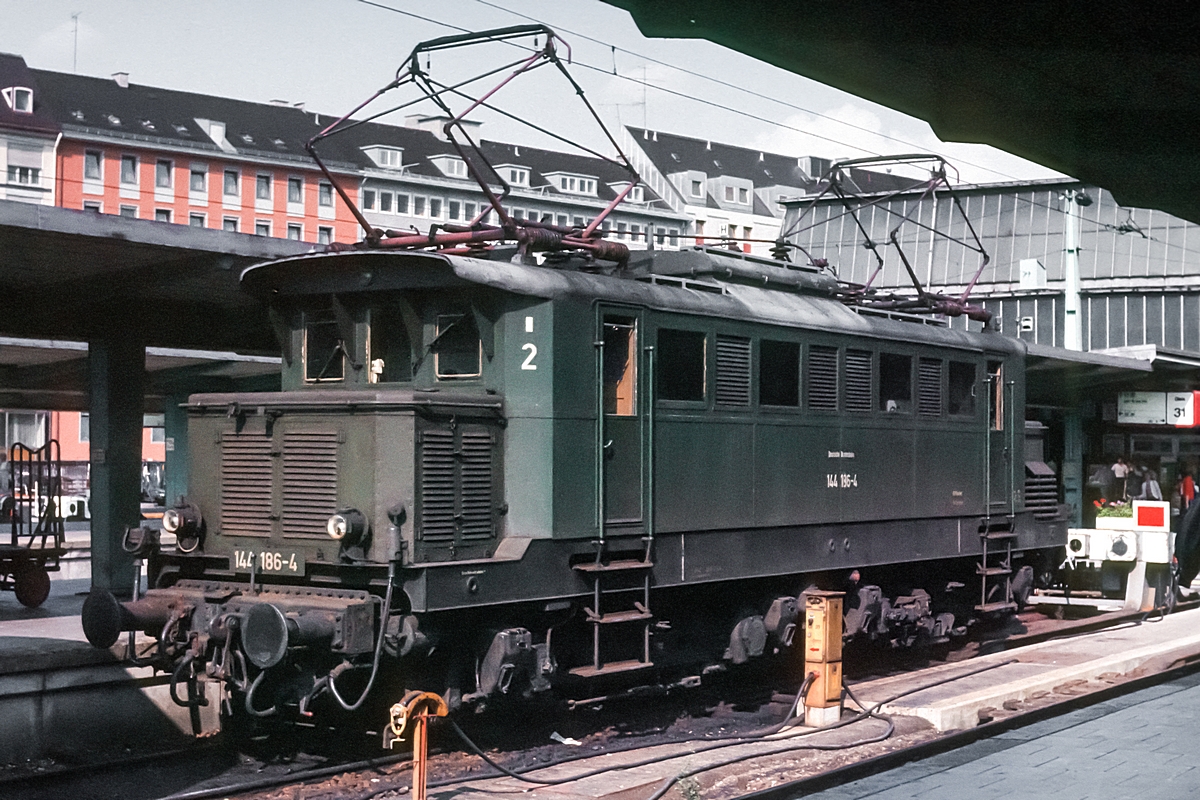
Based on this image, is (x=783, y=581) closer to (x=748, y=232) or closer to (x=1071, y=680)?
(x=1071, y=680)

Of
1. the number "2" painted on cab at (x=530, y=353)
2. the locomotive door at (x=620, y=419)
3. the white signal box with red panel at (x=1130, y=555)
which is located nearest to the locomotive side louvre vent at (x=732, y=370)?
the locomotive door at (x=620, y=419)

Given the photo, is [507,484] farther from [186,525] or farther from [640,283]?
[186,525]

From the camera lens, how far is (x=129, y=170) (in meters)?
72.4

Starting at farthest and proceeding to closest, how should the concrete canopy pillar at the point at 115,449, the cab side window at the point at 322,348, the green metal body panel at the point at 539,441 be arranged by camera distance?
the concrete canopy pillar at the point at 115,449, the cab side window at the point at 322,348, the green metal body panel at the point at 539,441

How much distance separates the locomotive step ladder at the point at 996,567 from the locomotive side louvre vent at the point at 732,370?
16.6ft

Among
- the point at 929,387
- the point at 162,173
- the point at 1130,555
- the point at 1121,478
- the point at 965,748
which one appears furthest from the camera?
the point at 162,173

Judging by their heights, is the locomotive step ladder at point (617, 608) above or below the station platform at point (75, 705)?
above

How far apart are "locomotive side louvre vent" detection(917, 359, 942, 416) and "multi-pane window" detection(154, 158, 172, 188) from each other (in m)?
64.0

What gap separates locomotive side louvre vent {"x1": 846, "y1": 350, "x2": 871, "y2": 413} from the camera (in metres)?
14.4

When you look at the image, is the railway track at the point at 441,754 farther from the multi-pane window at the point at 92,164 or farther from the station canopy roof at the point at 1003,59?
the multi-pane window at the point at 92,164

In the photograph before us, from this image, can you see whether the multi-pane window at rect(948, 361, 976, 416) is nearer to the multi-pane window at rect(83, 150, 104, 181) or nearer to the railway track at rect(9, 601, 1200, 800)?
the railway track at rect(9, 601, 1200, 800)

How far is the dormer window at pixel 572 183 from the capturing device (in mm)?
87688

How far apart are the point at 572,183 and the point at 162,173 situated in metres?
26.0

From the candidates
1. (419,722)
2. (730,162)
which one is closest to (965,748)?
(419,722)
